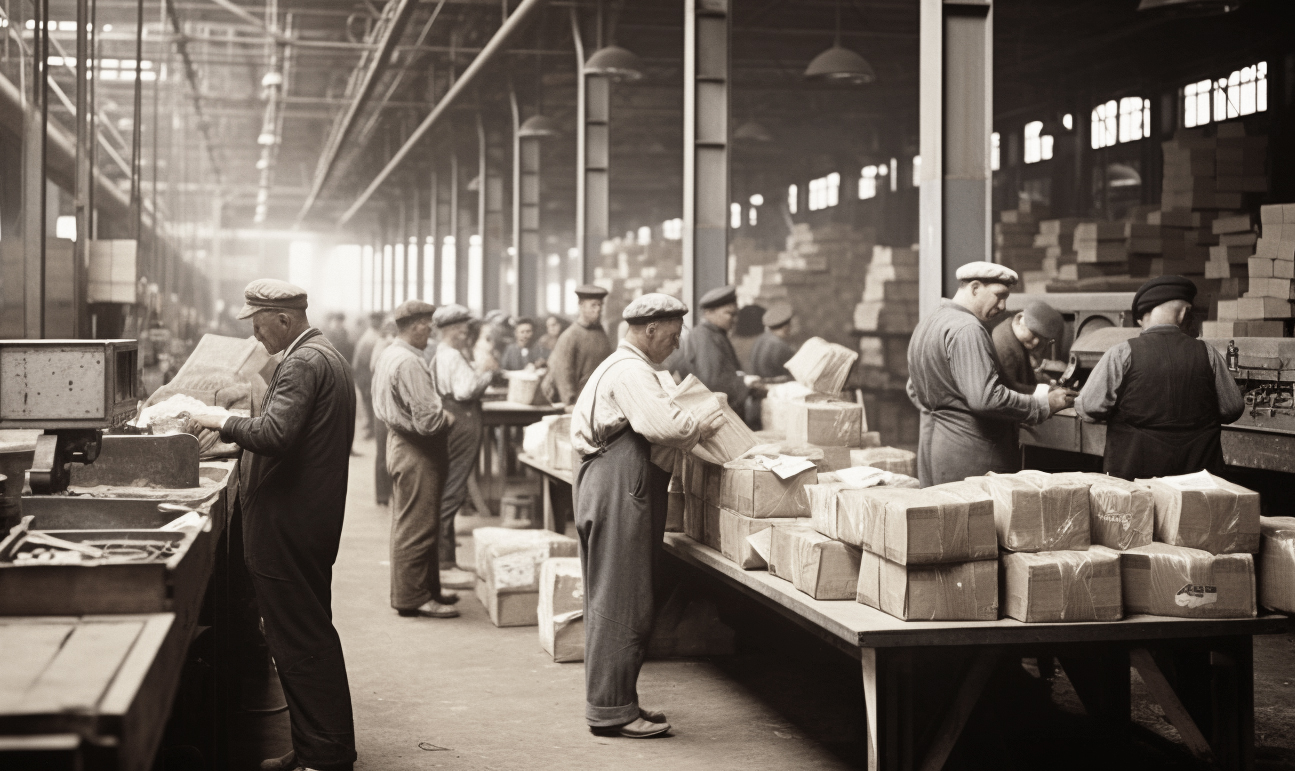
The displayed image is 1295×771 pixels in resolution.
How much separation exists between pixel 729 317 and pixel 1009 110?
15093mm

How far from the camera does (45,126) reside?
8469mm

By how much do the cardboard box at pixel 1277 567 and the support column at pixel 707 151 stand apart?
647 centimetres

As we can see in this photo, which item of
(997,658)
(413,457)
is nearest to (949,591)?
(997,658)

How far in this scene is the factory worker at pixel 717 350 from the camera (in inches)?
343

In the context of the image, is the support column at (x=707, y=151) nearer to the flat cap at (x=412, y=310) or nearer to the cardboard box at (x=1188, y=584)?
the flat cap at (x=412, y=310)

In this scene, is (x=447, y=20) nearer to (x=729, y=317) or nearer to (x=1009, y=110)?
(x=1009, y=110)

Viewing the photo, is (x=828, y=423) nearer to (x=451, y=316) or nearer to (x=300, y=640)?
(x=451, y=316)

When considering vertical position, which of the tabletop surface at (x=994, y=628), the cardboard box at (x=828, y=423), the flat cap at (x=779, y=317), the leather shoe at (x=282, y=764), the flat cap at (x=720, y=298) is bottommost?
the leather shoe at (x=282, y=764)

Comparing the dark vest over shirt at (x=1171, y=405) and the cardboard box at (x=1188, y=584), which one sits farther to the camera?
the dark vest over shirt at (x=1171, y=405)

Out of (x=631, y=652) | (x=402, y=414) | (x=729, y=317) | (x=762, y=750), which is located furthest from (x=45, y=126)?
(x=762, y=750)

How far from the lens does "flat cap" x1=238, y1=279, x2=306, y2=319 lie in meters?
5.01

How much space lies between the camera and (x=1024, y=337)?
7.39 metres

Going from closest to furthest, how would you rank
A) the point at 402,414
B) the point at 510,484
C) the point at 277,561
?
the point at 277,561 < the point at 402,414 < the point at 510,484

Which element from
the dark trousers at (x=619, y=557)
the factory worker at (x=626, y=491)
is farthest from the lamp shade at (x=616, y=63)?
the dark trousers at (x=619, y=557)
